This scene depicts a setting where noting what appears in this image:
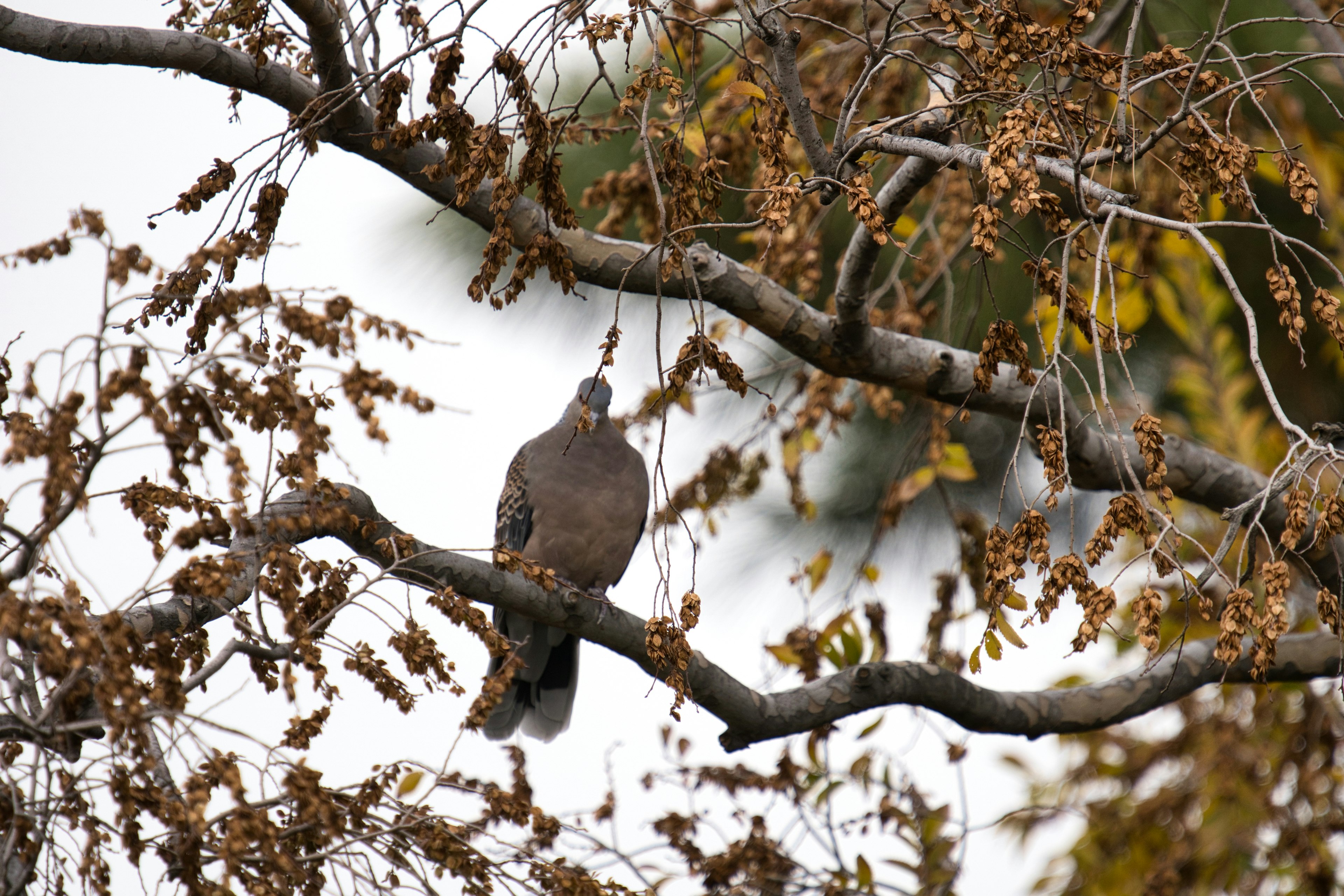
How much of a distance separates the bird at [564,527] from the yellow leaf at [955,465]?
3.94 ft

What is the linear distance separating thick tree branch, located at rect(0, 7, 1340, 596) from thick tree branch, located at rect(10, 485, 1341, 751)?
0.32 m

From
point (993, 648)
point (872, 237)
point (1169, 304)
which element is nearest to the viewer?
point (993, 648)

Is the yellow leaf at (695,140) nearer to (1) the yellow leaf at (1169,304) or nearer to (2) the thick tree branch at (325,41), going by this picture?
(2) the thick tree branch at (325,41)

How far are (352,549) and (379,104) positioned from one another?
1.02m

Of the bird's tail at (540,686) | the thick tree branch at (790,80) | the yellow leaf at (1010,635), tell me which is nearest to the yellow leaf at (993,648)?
the yellow leaf at (1010,635)

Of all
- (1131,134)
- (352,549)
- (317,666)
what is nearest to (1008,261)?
(1131,134)

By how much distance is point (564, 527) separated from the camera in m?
4.23

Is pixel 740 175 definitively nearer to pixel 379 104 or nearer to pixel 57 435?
pixel 379 104

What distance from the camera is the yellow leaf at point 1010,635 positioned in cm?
205


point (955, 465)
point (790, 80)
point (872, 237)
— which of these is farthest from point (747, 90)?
point (955, 465)

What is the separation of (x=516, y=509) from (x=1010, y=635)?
256 cm

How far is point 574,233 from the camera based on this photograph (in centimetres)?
308

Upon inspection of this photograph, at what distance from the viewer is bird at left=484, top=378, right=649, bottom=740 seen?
4203 mm

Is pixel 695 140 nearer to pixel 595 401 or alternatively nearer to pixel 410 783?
pixel 595 401
